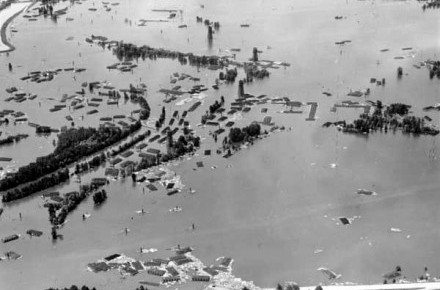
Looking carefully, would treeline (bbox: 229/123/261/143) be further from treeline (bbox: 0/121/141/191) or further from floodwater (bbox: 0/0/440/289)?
treeline (bbox: 0/121/141/191)

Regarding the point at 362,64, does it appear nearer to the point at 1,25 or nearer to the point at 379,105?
the point at 379,105

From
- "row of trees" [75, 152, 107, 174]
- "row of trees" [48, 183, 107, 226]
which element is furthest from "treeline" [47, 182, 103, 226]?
"row of trees" [75, 152, 107, 174]

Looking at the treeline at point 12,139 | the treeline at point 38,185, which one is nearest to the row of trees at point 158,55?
the treeline at point 12,139

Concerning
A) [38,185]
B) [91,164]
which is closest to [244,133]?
[91,164]

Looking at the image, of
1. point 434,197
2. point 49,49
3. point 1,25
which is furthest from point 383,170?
point 1,25

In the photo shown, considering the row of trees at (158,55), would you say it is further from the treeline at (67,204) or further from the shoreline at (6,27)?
the treeline at (67,204)

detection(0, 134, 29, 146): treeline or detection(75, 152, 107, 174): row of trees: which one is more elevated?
detection(0, 134, 29, 146): treeline

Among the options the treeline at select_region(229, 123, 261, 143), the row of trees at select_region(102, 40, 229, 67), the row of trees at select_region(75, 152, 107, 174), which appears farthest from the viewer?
the row of trees at select_region(102, 40, 229, 67)

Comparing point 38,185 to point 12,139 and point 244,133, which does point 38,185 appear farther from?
point 244,133
